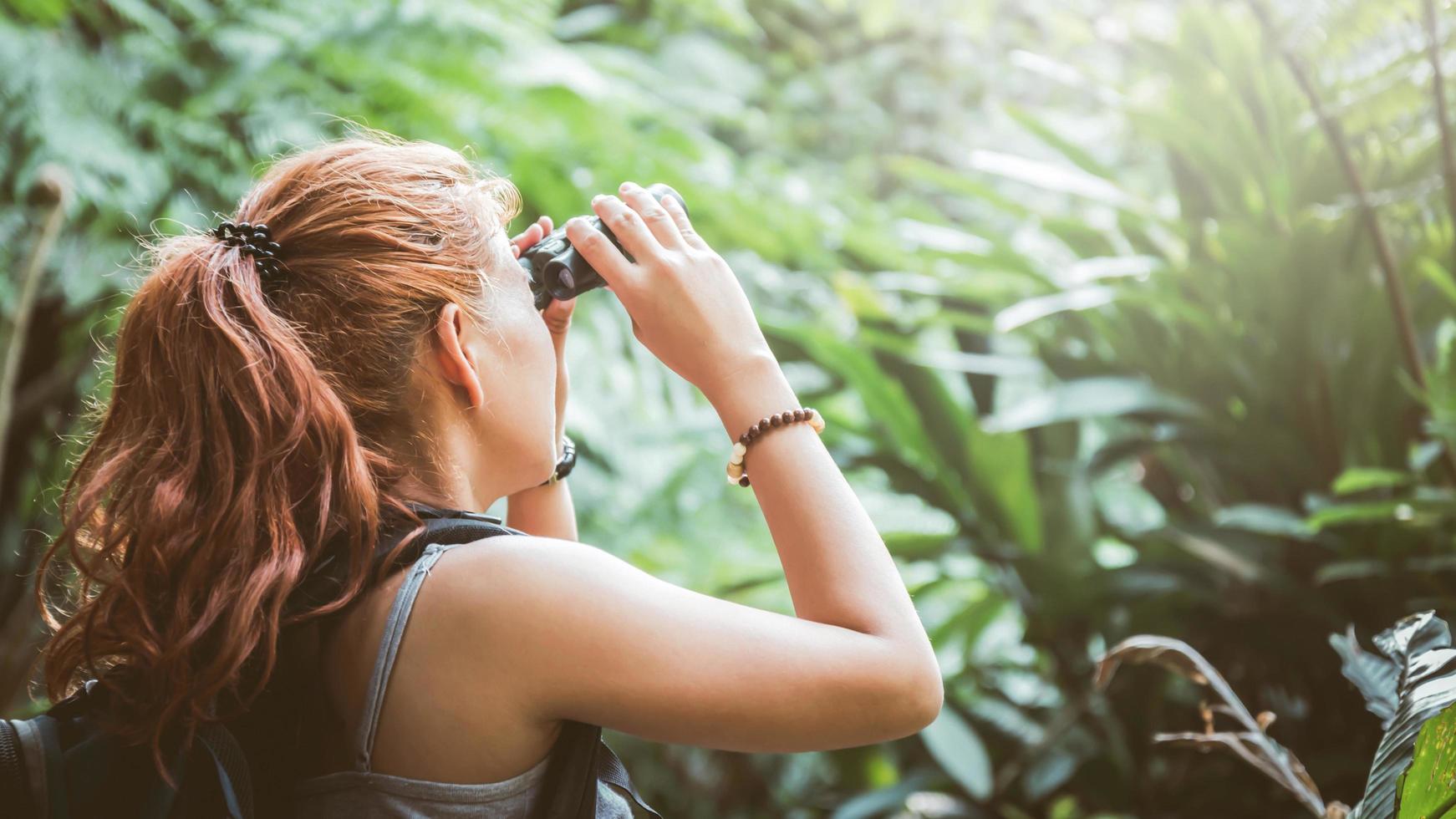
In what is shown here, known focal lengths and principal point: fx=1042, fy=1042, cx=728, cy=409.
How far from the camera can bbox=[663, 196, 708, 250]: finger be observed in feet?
2.28

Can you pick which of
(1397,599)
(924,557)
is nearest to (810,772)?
(924,557)

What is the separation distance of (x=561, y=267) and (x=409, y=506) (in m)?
0.19

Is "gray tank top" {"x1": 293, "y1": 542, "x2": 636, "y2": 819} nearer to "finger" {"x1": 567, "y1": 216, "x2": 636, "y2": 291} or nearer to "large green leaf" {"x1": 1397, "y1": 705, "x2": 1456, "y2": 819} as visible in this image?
"finger" {"x1": 567, "y1": 216, "x2": 636, "y2": 291}

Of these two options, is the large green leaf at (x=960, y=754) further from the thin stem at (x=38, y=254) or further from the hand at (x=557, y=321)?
the thin stem at (x=38, y=254)

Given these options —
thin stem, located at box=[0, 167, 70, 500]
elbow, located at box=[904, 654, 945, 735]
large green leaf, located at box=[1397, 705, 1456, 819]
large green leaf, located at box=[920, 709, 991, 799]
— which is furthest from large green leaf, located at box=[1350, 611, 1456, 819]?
thin stem, located at box=[0, 167, 70, 500]

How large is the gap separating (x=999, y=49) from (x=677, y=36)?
1.07 meters

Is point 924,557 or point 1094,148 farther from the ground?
point 1094,148

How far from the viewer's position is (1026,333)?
159cm

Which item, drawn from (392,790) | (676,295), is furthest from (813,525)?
(392,790)

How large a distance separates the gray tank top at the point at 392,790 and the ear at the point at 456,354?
125 mm

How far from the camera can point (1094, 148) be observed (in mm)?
2771

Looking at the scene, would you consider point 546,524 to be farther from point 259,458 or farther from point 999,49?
point 999,49

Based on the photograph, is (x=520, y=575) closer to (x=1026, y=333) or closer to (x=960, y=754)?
(x=960, y=754)

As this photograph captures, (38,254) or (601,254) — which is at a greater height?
(601,254)
